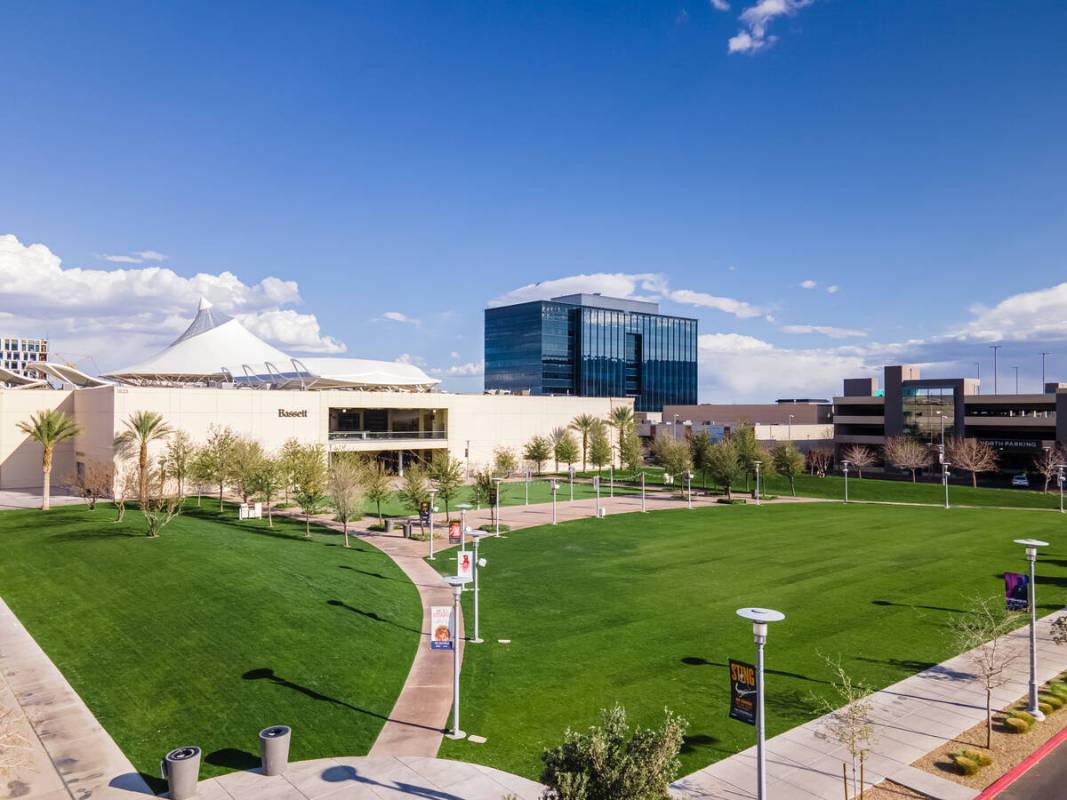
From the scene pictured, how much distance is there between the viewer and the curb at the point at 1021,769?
14.2 metres

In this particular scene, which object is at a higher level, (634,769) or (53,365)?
(53,365)

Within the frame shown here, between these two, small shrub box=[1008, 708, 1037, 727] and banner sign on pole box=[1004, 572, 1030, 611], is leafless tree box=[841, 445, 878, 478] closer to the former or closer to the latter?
banner sign on pole box=[1004, 572, 1030, 611]

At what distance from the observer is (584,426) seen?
91.1m

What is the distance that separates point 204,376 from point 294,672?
71.8 meters

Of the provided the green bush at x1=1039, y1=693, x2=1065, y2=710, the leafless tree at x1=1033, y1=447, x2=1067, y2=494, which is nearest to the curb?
the green bush at x1=1039, y1=693, x2=1065, y2=710

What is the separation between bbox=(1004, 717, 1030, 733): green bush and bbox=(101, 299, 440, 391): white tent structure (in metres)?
69.7

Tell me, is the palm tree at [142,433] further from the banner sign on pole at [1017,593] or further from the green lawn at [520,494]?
the banner sign on pole at [1017,593]

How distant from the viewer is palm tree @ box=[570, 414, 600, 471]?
9094 centimetres

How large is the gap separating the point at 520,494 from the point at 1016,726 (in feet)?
178

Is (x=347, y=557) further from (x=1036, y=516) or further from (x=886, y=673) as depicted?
(x=1036, y=516)

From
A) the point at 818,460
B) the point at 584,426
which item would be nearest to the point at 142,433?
the point at 584,426

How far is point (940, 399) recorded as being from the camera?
3740 inches

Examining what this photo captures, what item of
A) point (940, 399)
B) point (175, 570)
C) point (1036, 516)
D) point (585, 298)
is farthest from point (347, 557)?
point (585, 298)

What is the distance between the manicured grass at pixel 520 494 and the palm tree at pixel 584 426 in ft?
21.0
